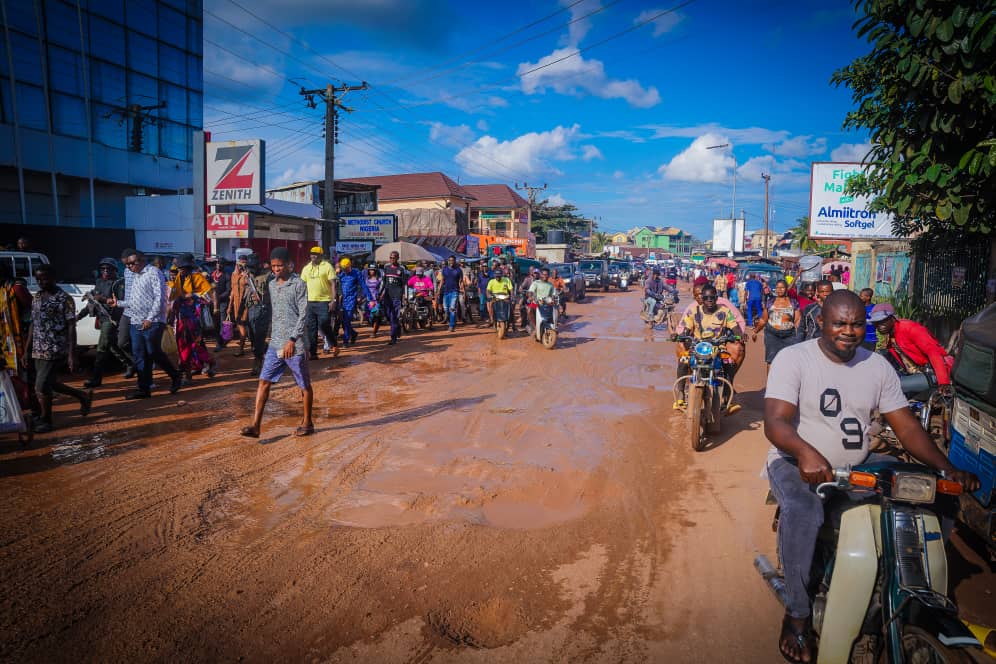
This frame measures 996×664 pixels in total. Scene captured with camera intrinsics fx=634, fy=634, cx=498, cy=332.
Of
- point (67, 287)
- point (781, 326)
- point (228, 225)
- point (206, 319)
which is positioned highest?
point (228, 225)

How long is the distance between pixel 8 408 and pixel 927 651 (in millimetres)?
6739

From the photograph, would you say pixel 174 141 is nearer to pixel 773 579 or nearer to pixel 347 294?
pixel 347 294

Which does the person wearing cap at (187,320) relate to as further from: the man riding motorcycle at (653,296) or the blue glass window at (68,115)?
the blue glass window at (68,115)

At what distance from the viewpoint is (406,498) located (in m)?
5.02

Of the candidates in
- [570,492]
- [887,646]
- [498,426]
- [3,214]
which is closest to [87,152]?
[3,214]

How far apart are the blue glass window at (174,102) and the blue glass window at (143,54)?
2.97 feet

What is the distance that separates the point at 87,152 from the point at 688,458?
31.0m

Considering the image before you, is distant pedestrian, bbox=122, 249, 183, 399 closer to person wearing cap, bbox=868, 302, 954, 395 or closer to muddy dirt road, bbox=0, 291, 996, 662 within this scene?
muddy dirt road, bbox=0, 291, 996, 662

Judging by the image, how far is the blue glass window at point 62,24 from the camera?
86.3 ft

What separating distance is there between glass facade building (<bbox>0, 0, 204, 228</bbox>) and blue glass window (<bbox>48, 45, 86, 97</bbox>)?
4cm

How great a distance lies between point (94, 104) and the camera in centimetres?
2878

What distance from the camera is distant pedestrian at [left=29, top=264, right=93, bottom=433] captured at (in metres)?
6.52

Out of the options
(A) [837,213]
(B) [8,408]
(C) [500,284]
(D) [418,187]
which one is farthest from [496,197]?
(B) [8,408]

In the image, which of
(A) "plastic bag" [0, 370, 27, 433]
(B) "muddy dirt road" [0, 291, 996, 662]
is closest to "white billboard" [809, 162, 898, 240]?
(B) "muddy dirt road" [0, 291, 996, 662]
